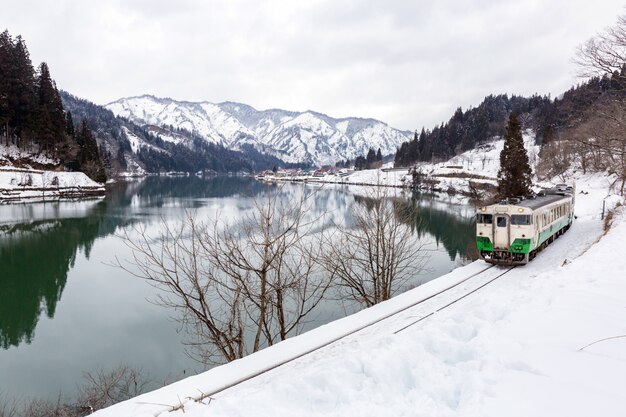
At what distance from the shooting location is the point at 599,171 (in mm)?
62719

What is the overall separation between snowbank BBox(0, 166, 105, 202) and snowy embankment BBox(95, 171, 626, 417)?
6838cm

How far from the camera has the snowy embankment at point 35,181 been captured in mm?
61375

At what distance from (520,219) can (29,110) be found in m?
85.2

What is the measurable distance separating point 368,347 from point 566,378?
9.33ft

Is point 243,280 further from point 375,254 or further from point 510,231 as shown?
point 510,231

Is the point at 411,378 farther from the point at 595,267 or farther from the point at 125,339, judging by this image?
the point at 125,339

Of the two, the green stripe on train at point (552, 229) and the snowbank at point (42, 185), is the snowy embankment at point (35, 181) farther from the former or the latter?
the green stripe on train at point (552, 229)

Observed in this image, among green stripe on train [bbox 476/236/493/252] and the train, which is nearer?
the train

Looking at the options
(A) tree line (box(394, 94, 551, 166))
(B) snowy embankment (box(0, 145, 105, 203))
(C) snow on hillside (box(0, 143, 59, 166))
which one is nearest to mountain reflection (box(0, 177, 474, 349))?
(B) snowy embankment (box(0, 145, 105, 203))

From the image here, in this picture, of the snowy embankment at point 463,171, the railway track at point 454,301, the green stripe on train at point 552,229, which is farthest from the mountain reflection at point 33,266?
the snowy embankment at point 463,171

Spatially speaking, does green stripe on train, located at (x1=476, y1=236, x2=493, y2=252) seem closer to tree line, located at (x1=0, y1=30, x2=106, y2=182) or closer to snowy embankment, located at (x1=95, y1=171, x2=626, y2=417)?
snowy embankment, located at (x1=95, y1=171, x2=626, y2=417)

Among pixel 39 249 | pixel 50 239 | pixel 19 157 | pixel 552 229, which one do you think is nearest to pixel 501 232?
pixel 552 229

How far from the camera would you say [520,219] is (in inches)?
693

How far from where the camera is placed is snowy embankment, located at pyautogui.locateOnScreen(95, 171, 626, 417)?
471cm
